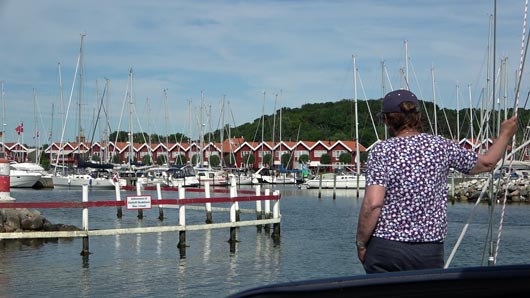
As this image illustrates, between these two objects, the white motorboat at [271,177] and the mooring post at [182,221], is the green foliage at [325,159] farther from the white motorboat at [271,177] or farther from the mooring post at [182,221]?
the mooring post at [182,221]

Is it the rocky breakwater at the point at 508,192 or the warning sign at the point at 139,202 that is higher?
the warning sign at the point at 139,202

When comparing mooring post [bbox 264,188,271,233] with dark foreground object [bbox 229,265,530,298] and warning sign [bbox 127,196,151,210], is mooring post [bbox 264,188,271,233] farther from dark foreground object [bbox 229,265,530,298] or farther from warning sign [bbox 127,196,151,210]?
dark foreground object [bbox 229,265,530,298]

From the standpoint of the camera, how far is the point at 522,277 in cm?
320

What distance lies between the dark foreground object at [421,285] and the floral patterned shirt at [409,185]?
1340 millimetres

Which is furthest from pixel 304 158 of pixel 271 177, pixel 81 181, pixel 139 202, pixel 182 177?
pixel 139 202

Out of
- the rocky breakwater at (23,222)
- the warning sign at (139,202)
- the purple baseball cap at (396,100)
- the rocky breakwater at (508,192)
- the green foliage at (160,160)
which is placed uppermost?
the purple baseball cap at (396,100)

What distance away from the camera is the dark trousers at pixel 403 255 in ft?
14.8

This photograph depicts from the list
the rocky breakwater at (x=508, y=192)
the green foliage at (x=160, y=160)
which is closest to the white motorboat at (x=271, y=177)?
the green foliage at (x=160, y=160)

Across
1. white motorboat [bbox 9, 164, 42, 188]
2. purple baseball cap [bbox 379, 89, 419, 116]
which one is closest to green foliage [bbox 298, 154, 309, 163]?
white motorboat [bbox 9, 164, 42, 188]

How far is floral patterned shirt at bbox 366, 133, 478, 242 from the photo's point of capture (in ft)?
15.0

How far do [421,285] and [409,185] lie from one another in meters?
1.49

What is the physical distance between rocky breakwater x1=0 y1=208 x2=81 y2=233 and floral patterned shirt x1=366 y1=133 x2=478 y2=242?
17692mm

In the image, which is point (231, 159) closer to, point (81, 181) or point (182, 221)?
point (81, 181)

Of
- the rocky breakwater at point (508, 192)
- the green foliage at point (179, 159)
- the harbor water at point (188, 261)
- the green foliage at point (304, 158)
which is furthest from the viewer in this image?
the green foliage at point (304, 158)
